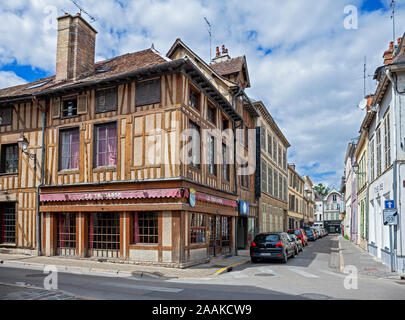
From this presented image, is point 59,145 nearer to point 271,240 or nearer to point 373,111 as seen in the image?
point 271,240

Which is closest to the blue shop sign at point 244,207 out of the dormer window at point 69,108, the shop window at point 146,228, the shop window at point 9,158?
the shop window at point 146,228

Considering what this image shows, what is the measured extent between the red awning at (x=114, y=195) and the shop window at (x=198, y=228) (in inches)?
73.7

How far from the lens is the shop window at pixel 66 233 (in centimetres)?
1578

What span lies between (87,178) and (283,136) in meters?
25.8

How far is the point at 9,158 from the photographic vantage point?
1775 cm

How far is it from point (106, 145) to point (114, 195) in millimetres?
2234

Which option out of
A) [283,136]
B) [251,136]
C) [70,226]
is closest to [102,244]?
[70,226]

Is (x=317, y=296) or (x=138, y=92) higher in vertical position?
(x=138, y=92)

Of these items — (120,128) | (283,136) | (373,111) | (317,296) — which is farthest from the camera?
(283,136)

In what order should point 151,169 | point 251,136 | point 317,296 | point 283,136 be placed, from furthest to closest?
point 283,136 < point 251,136 < point 151,169 < point 317,296

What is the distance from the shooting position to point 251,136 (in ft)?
84.4

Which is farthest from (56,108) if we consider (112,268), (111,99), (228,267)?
(228,267)

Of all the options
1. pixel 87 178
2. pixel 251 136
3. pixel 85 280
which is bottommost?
pixel 85 280

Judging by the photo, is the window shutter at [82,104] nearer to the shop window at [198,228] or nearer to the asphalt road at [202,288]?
the shop window at [198,228]
